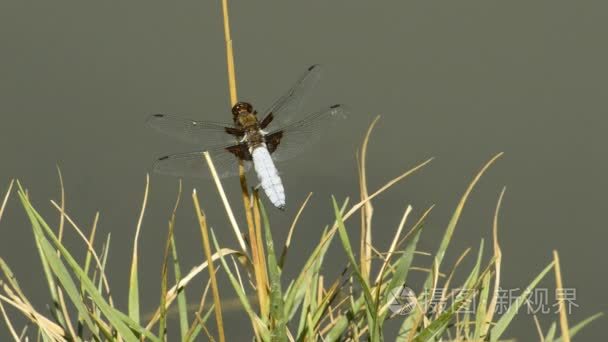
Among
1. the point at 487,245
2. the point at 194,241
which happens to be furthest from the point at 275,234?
the point at 487,245

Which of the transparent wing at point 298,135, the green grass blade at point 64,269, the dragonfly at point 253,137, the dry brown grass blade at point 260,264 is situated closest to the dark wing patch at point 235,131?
the dragonfly at point 253,137

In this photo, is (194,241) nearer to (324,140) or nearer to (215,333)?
(215,333)

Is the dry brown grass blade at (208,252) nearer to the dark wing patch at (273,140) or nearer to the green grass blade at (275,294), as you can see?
the green grass blade at (275,294)

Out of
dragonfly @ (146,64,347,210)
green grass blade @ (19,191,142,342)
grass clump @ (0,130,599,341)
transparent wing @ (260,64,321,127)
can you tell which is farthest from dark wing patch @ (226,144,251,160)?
green grass blade @ (19,191,142,342)

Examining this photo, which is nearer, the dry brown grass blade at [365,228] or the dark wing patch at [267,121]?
the dry brown grass blade at [365,228]

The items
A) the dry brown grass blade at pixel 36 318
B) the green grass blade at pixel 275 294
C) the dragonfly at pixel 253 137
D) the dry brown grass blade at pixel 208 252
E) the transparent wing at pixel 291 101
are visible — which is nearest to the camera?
the dry brown grass blade at pixel 208 252

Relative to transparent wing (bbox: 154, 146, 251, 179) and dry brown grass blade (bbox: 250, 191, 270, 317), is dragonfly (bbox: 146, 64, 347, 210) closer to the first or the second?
transparent wing (bbox: 154, 146, 251, 179)

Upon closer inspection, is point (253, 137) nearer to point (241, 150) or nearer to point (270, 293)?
point (241, 150)

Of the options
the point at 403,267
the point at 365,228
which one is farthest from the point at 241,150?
the point at 403,267
